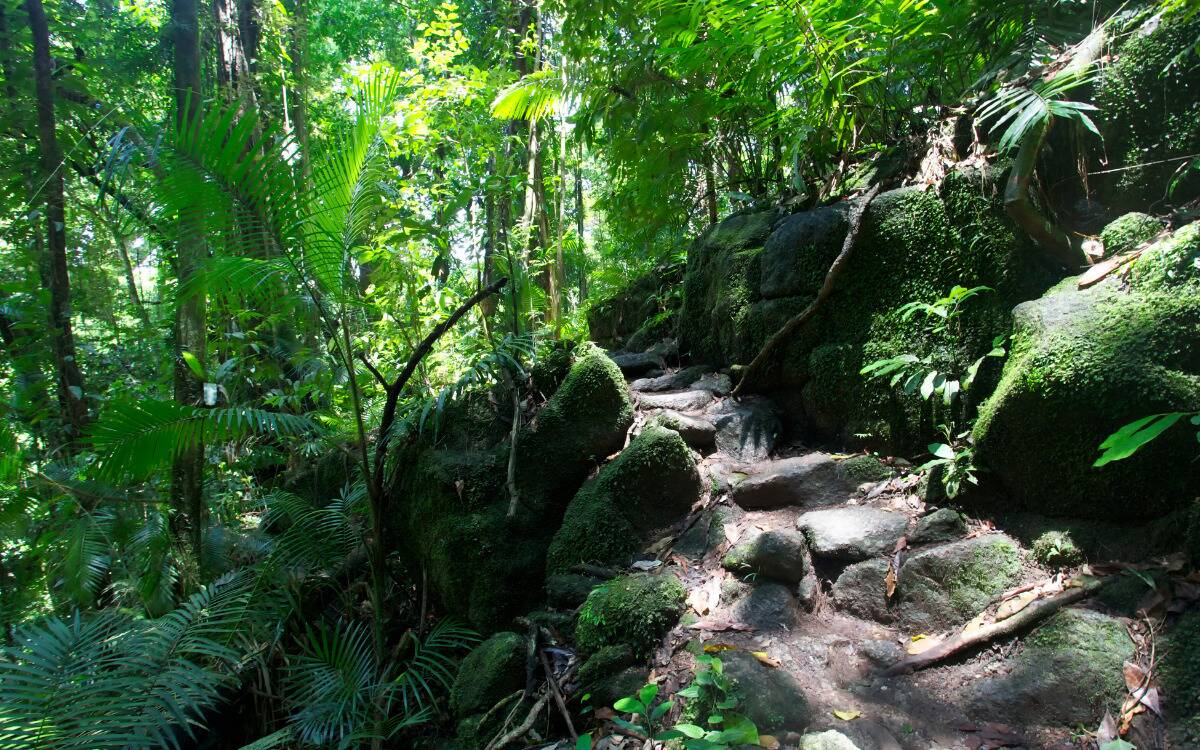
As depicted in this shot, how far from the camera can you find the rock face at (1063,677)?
1.79m

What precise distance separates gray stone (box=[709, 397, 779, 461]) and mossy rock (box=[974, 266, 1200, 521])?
1.31 m

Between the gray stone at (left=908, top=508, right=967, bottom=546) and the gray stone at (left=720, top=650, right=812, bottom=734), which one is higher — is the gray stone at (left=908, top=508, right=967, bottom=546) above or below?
above

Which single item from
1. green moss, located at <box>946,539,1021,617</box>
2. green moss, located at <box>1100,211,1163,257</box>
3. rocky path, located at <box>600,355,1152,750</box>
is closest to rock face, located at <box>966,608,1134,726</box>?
rocky path, located at <box>600,355,1152,750</box>

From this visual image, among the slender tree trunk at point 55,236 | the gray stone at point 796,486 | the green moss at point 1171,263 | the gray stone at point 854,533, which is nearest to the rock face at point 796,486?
the gray stone at point 796,486

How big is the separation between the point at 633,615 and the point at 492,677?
0.79m

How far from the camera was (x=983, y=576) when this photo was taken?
2.32m

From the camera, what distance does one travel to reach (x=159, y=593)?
4.18 m

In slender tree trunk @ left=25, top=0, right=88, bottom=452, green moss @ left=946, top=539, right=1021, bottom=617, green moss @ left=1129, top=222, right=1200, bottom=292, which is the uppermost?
slender tree trunk @ left=25, top=0, right=88, bottom=452

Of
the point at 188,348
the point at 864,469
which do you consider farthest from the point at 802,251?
the point at 188,348

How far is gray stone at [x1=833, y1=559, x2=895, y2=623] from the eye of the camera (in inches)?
98.1

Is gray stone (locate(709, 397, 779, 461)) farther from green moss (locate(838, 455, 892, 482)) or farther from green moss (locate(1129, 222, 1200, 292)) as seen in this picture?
green moss (locate(1129, 222, 1200, 292))

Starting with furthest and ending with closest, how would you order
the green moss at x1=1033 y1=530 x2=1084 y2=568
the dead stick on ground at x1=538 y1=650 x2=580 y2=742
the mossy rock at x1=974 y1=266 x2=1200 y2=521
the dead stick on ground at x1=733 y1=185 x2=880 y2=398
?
the dead stick on ground at x1=733 y1=185 x2=880 y2=398 → the dead stick on ground at x1=538 y1=650 x2=580 y2=742 → the green moss at x1=1033 y1=530 x2=1084 y2=568 → the mossy rock at x1=974 y1=266 x2=1200 y2=521

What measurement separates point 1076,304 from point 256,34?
1061 centimetres

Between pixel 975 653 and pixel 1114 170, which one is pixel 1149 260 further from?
pixel 975 653
